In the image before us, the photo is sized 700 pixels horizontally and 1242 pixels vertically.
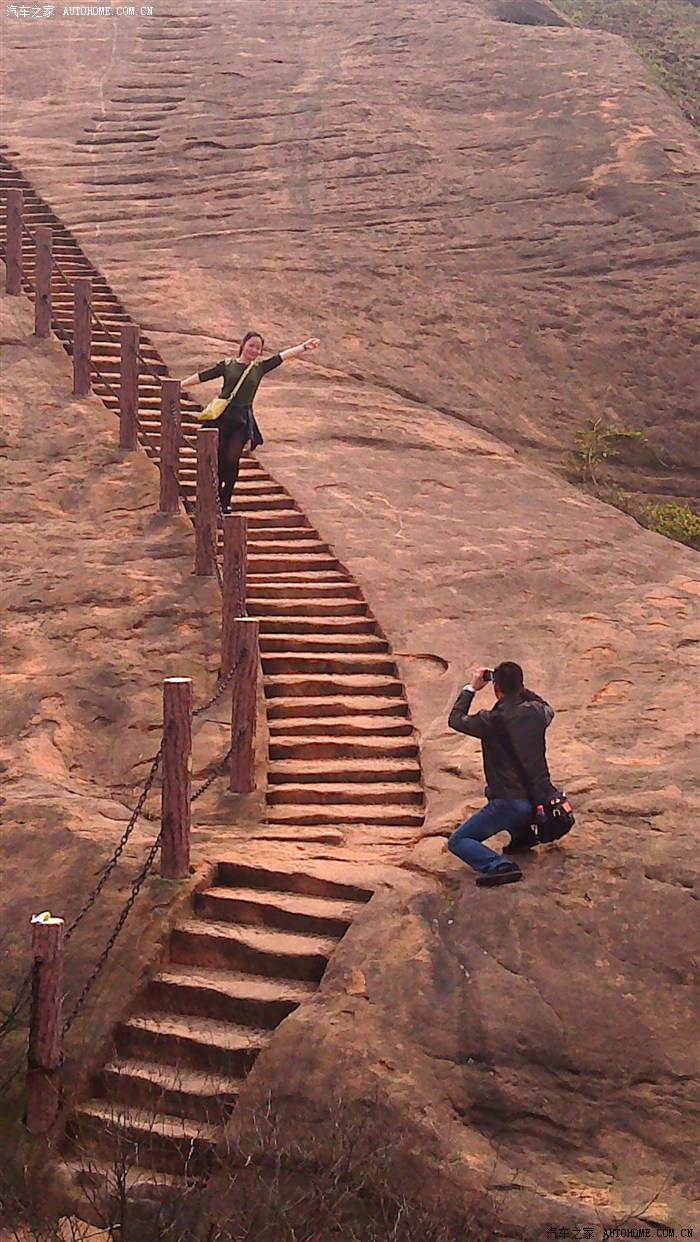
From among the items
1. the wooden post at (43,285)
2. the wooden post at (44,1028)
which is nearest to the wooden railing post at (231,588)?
the wooden post at (44,1028)

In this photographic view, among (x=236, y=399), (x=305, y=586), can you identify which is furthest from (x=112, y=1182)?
(x=236, y=399)

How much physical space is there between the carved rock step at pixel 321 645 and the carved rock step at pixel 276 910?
8.36 ft

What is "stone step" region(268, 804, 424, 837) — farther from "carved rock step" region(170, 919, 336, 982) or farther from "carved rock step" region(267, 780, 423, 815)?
"carved rock step" region(170, 919, 336, 982)

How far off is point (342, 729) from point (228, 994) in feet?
8.07

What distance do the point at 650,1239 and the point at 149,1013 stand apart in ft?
8.29

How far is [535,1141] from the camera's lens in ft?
17.5

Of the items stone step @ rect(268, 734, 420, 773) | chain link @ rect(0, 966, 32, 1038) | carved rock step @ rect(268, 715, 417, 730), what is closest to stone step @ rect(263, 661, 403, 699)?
carved rock step @ rect(268, 715, 417, 730)

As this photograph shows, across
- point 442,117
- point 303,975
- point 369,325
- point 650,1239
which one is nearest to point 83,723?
point 303,975

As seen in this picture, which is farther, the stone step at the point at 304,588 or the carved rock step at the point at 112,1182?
the stone step at the point at 304,588

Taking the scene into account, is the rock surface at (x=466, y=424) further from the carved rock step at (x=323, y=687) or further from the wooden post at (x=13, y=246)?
the wooden post at (x=13, y=246)

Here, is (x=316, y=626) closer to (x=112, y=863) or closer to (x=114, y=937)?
(x=112, y=863)

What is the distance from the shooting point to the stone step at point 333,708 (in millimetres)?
8469

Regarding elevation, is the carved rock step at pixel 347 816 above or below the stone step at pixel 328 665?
below

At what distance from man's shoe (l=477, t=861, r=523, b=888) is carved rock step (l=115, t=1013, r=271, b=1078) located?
119cm
